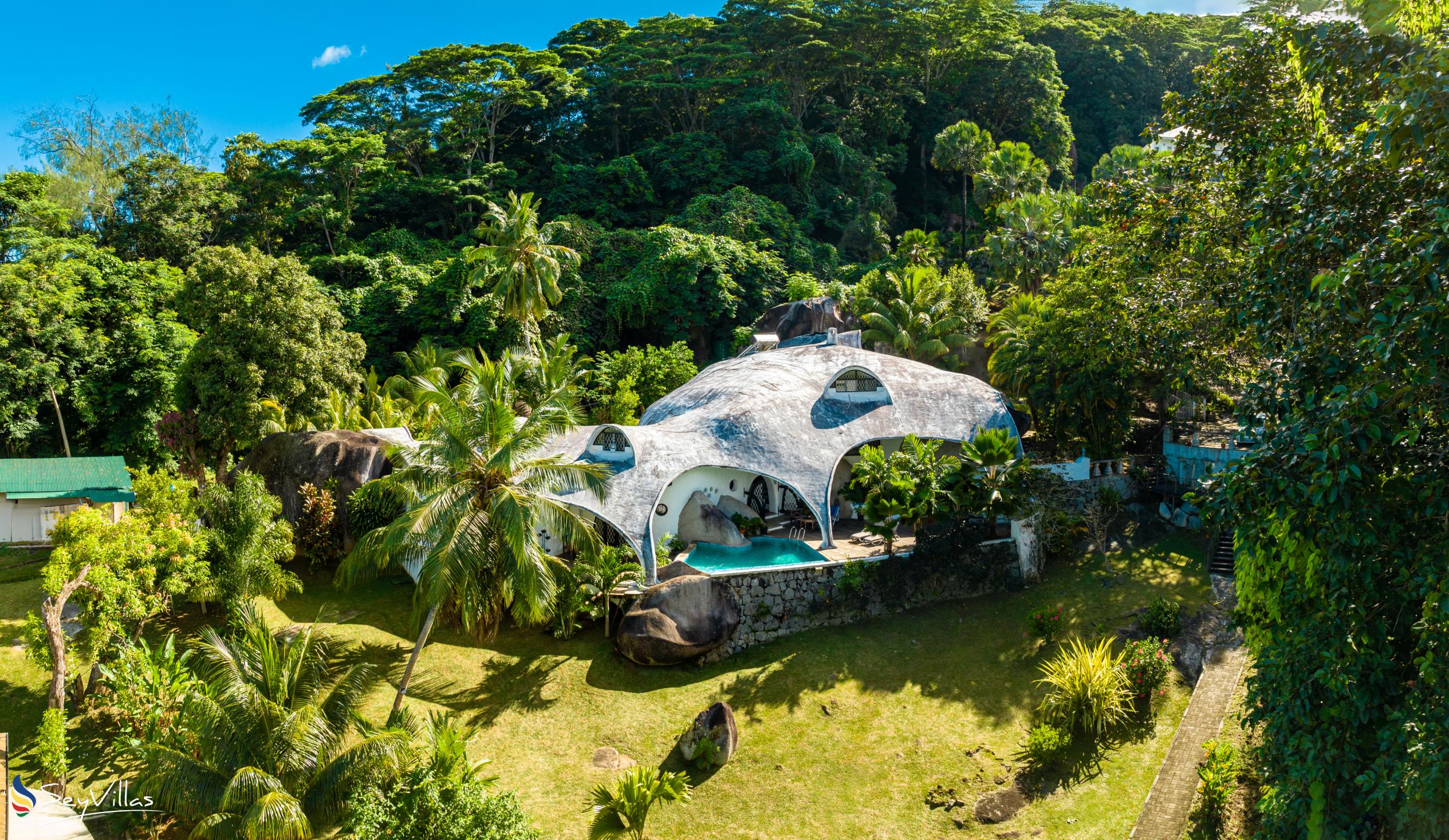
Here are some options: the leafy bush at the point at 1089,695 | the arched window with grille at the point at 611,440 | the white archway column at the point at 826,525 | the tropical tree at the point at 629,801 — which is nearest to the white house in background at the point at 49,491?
the arched window with grille at the point at 611,440

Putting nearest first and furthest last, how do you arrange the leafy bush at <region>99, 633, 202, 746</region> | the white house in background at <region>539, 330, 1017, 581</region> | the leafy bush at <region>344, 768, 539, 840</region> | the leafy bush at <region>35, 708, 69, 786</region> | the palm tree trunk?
the leafy bush at <region>344, 768, 539, 840</region> → the leafy bush at <region>35, 708, 69, 786</region> → the leafy bush at <region>99, 633, 202, 746</region> → the palm tree trunk → the white house in background at <region>539, 330, 1017, 581</region>

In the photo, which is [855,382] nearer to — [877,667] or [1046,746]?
[877,667]

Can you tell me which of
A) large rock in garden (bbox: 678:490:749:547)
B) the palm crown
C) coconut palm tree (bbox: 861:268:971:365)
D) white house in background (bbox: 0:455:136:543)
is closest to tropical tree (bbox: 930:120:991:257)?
coconut palm tree (bbox: 861:268:971:365)

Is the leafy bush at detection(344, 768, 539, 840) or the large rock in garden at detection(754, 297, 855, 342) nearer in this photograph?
the leafy bush at detection(344, 768, 539, 840)

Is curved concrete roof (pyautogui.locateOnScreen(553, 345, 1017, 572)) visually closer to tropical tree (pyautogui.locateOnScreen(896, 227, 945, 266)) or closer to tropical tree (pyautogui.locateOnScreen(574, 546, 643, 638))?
tropical tree (pyautogui.locateOnScreen(574, 546, 643, 638))

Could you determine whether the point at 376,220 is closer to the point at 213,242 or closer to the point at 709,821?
the point at 213,242

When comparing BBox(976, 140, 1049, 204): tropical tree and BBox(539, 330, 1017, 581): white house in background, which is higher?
BBox(976, 140, 1049, 204): tropical tree

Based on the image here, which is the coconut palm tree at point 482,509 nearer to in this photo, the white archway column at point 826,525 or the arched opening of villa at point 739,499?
the arched opening of villa at point 739,499

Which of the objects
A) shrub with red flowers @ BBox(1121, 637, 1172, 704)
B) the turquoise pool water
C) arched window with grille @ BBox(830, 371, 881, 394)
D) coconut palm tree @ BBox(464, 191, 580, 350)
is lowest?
shrub with red flowers @ BBox(1121, 637, 1172, 704)
